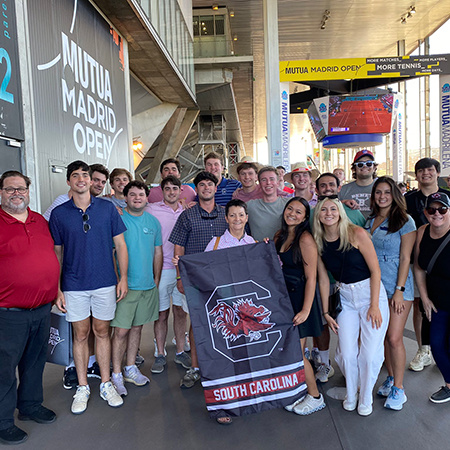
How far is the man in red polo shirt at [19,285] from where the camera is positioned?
274cm

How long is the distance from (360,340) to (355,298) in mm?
344

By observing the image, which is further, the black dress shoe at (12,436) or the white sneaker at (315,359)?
the white sneaker at (315,359)

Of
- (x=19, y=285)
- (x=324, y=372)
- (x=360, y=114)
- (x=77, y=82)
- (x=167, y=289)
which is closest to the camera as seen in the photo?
(x=19, y=285)

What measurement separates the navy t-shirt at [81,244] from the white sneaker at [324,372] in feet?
6.84

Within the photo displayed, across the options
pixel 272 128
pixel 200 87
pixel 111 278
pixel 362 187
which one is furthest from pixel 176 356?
pixel 200 87

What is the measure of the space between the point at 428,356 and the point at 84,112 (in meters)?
5.56

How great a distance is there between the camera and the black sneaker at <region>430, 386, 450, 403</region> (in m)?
3.14

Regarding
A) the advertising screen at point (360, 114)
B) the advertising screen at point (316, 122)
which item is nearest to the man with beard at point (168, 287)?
the advertising screen at point (360, 114)

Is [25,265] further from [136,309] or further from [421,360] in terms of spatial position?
[421,360]

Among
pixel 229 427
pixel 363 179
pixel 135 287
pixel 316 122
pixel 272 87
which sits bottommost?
pixel 229 427

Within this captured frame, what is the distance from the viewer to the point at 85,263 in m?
3.15

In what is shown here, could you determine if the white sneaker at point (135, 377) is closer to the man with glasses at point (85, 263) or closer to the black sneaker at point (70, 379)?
the man with glasses at point (85, 263)

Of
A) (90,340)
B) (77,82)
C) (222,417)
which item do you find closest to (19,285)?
(90,340)

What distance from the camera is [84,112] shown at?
5.98 m
